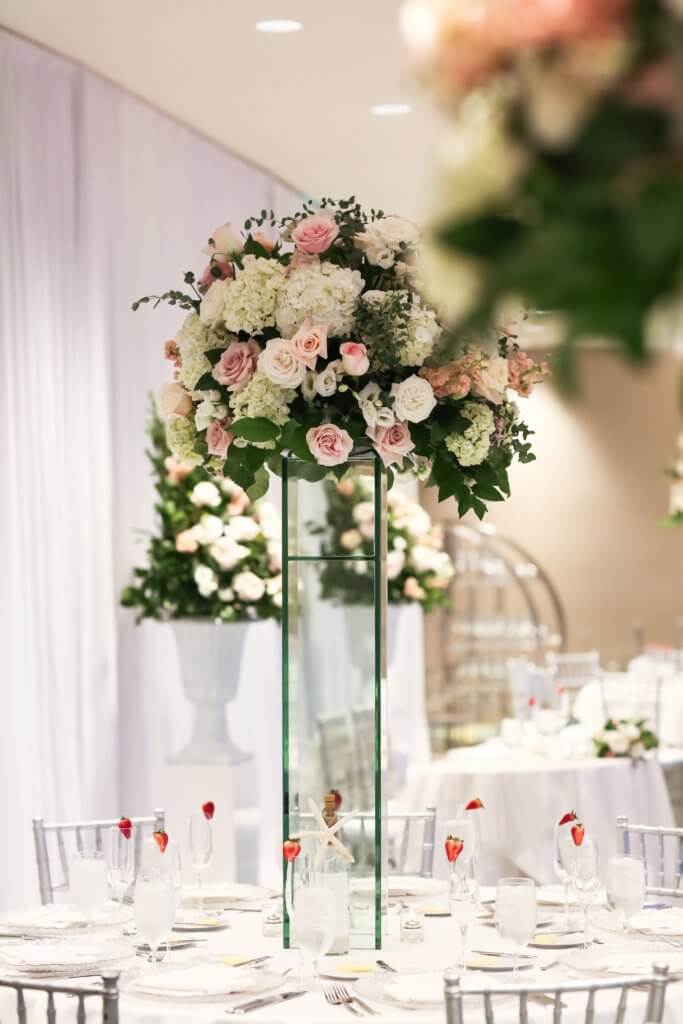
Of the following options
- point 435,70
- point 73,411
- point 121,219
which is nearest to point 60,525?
point 73,411

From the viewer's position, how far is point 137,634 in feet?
21.2

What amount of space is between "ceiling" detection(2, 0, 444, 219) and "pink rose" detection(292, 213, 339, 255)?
255 cm

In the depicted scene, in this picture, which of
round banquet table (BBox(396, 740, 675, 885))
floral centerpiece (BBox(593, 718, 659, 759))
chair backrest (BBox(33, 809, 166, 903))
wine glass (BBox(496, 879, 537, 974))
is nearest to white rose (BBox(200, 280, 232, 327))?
wine glass (BBox(496, 879, 537, 974))

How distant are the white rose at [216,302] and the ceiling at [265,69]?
8.39 ft

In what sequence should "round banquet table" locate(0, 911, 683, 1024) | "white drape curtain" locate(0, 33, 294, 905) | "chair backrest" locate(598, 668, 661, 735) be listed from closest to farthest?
"round banquet table" locate(0, 911, 683, 1024) < "white drape curtain" locate(0, 33, 294, 905) < "chair backrest" locate(598, 668, 661, 735)

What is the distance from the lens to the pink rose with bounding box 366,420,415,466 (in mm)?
2990

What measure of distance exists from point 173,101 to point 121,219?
59 cm

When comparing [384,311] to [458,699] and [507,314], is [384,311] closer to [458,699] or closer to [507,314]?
[507,314]

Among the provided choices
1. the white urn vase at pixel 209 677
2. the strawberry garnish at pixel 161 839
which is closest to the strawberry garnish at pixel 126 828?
the strawberry garnish at pixel 161 839

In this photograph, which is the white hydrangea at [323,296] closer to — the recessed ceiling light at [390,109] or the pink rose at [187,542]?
the pink rose at [187,542]

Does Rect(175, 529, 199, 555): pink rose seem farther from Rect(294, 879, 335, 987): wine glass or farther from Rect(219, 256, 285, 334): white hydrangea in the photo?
Rect(294, 879, 335, 987): wine glass

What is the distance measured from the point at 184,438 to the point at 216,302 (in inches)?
13.7

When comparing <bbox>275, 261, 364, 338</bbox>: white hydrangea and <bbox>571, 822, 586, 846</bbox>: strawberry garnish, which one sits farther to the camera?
<bbox>571, 822, 586, 846</bbox>: strawberry garnish

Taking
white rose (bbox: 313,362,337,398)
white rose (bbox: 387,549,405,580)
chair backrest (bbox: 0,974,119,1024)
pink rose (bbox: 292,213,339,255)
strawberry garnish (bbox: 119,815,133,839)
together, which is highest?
pink rose (bbox: 292,213,339,255)
